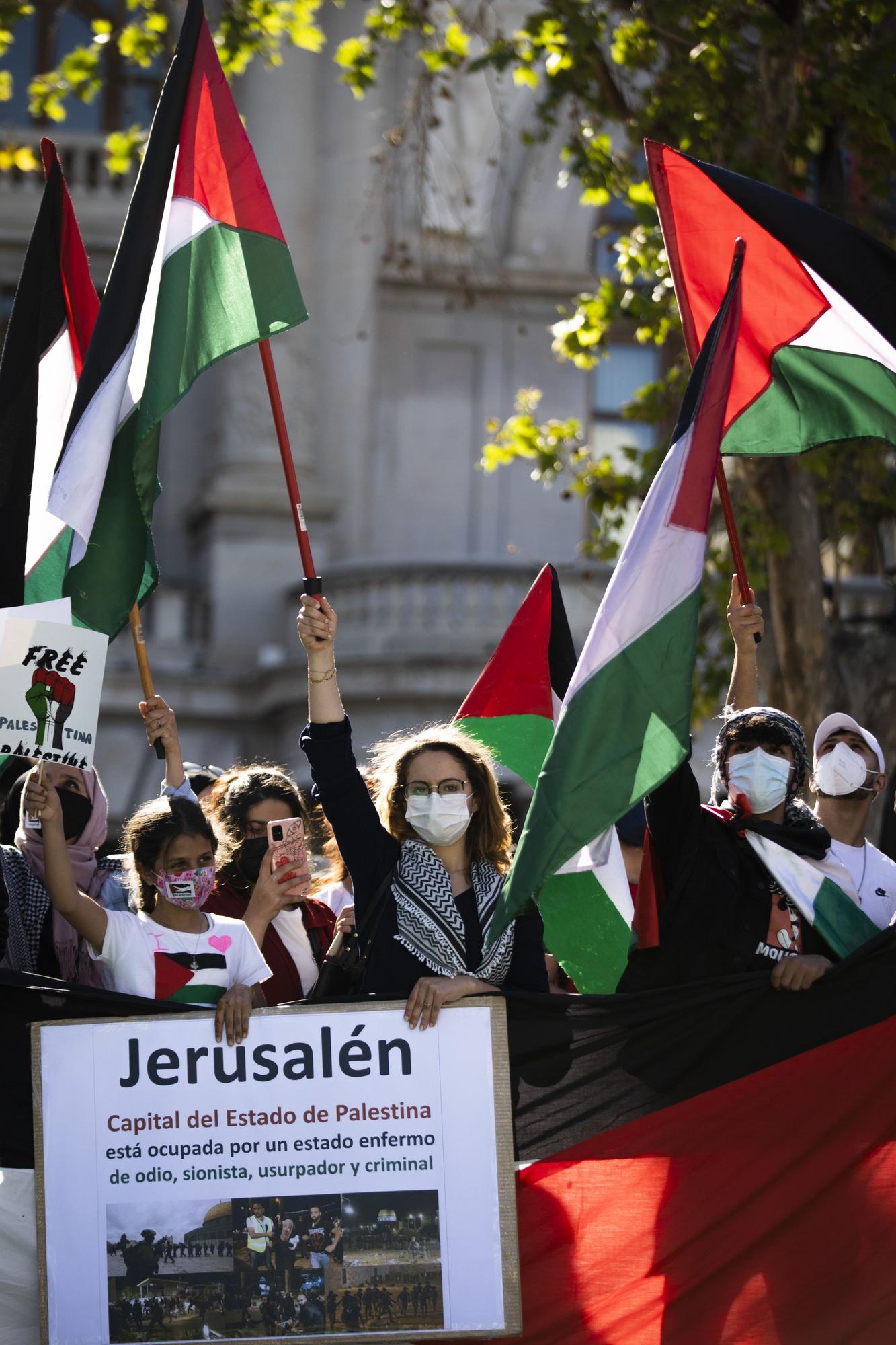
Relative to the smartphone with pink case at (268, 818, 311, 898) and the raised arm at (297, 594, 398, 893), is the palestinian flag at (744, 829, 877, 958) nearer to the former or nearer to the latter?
the raised arm at (297, 594, 398, 893)

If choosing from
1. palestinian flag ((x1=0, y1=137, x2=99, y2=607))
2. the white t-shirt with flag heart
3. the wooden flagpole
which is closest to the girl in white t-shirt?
the white t-shirt with flag heart

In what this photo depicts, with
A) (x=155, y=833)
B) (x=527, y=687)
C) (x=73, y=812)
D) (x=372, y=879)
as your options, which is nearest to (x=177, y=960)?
(x=155, y=833)

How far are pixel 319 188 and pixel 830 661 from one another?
9321 mm

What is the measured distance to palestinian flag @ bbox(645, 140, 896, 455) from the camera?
544cm

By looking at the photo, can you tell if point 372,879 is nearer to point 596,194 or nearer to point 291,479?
point 291,479

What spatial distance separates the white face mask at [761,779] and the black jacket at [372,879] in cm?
71

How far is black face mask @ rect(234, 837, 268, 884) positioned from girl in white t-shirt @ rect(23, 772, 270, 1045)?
1.65 feet

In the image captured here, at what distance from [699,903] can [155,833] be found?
1.36 m

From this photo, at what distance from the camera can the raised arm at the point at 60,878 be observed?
4.51 m

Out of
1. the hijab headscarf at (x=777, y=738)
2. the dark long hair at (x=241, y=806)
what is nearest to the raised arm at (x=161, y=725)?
the dark long hair at (x=241, y=806)

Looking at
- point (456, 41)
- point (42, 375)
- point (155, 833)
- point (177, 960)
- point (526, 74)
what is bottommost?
point (177, 960)

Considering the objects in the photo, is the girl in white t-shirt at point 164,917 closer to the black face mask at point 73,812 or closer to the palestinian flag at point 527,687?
the black face mask at point 73,812

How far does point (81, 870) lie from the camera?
525 cm

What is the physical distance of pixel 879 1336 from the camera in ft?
13.5
